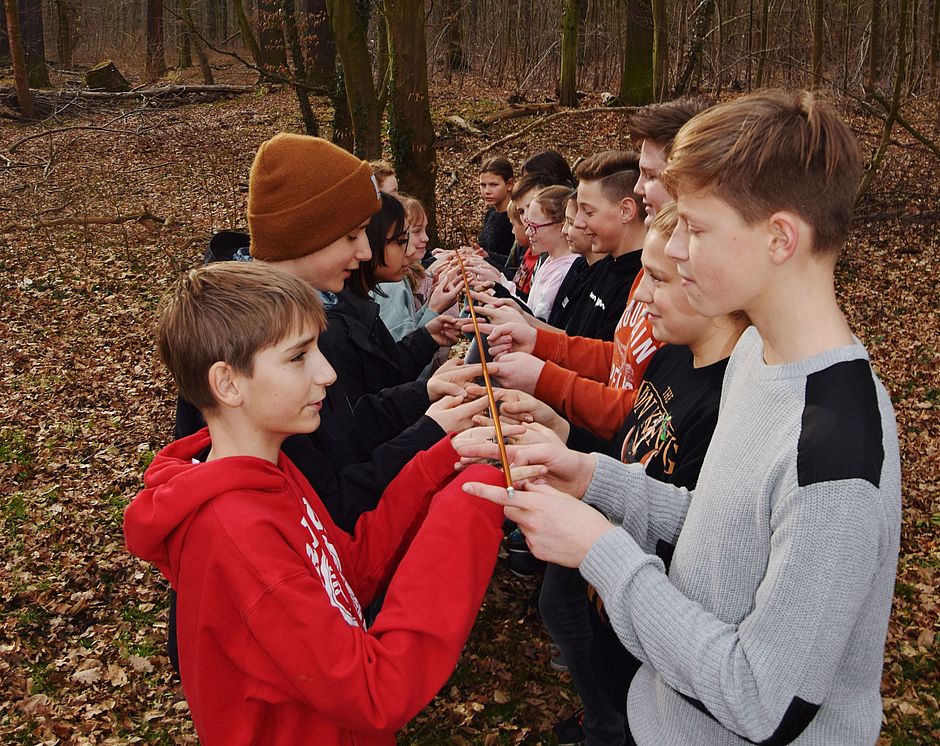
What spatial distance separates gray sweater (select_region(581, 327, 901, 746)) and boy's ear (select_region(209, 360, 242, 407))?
3.46 ft

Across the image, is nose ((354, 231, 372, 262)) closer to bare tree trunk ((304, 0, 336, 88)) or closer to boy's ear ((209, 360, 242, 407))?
boy's ear ((209, 360, 242, 407))

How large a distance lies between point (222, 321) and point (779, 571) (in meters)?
1.53

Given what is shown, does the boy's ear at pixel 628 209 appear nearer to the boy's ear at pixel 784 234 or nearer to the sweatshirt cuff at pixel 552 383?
the sweatshirt cuff at pixel 552 383

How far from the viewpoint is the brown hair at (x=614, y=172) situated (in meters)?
4.15

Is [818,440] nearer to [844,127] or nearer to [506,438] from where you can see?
[844,127]

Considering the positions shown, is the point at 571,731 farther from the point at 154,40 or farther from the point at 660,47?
the point at 154,40

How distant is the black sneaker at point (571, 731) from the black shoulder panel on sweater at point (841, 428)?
99.8 inches

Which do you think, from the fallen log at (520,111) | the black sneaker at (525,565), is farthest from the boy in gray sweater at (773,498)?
the fallen log at (520,111)

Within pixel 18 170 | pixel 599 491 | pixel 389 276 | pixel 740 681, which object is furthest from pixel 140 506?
pixel 18 170

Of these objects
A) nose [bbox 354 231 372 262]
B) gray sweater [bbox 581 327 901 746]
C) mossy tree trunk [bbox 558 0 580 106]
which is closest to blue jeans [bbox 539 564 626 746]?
gray sweater [bbox 581 327 901 746]

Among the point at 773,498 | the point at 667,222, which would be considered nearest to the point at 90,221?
the point at 667,222

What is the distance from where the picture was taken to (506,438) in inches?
94.3

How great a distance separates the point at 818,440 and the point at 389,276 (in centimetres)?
309

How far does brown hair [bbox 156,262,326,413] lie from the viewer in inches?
85.7
